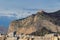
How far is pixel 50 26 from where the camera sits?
79.1 m

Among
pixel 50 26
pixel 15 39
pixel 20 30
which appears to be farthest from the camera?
pixel 20 30

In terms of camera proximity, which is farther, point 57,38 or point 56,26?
point 56,26

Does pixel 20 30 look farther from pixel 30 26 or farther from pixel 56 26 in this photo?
pixel 56 26

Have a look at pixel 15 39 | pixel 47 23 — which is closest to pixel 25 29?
pixel 47 23

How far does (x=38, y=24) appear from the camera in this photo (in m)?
82.4

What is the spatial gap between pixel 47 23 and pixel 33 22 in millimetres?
7077

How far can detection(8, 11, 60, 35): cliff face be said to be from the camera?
78125mm

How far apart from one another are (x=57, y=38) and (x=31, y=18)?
43166 mm

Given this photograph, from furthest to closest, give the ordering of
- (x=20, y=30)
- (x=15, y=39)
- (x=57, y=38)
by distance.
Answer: (x=20, y=30)
(x=15, y=39)
(x=57, y=38)

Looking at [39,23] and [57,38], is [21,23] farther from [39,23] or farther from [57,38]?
[57,38]

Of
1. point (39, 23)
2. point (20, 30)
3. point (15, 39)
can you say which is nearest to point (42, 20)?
point (39, 23)

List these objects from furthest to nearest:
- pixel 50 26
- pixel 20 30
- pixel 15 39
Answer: pixel 20 30
pixel 50 26
pixel 15 39

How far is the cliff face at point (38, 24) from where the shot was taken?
78.1 metres

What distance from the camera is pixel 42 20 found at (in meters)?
82.2
